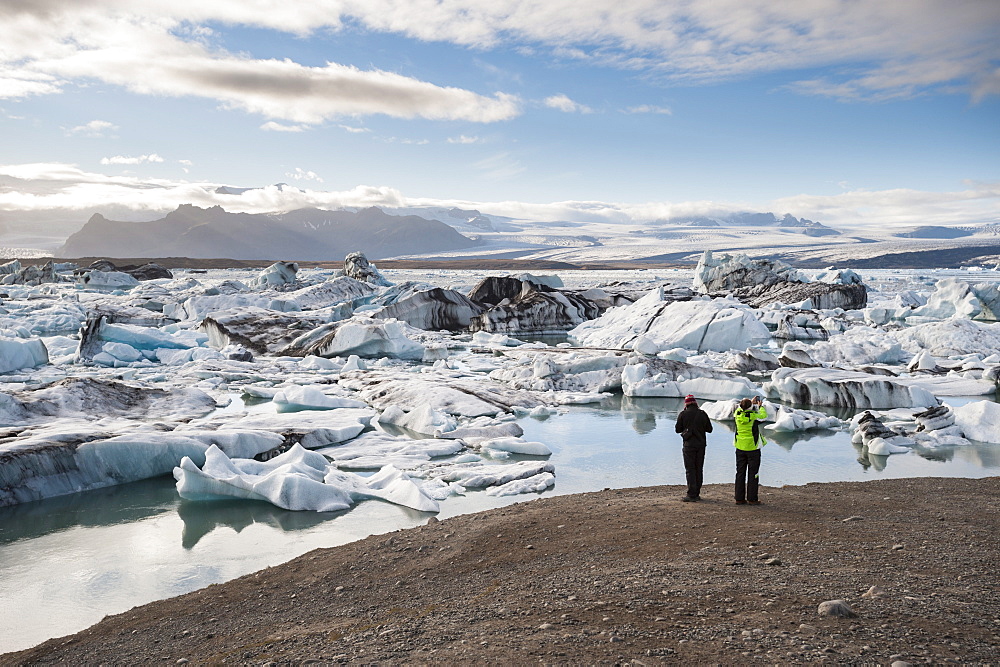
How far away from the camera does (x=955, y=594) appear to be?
3432 mm

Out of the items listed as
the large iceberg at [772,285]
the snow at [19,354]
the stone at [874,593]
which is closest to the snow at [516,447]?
the stone at [874,593]

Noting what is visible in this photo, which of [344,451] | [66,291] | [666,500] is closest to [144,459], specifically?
[344,451]

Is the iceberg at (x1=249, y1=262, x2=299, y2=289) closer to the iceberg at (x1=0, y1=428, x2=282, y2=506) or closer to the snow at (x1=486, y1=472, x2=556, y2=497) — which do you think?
the iceberg at (x1=0, y1=428, x2=282, y2=506)

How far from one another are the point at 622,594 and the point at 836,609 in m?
1.02

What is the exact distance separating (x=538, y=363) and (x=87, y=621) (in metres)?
10.0

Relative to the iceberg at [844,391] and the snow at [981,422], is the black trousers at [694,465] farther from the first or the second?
the iceberg at [844,391]

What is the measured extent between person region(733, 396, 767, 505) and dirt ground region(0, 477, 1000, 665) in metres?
0.16

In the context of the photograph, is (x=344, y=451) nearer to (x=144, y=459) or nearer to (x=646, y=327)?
(x=144, y=459)

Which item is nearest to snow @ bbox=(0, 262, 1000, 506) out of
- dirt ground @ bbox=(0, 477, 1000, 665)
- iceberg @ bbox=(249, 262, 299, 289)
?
dirt ground @ bbox=(0, 477, 1000, 665)

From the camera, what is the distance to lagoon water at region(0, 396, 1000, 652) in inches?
193

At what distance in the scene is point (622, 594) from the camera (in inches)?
146

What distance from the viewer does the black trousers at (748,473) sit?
541 cm

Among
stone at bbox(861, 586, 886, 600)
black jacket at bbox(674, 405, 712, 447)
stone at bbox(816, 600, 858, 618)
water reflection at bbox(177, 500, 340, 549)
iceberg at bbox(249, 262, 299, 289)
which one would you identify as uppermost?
iceberg at bbox(249, 262, 299, 289)

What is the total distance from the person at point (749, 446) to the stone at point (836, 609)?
2.14 m
